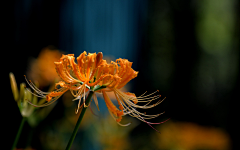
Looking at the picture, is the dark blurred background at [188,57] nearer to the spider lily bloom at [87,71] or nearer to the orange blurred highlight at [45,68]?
the orange blurred highlight at [45,68]

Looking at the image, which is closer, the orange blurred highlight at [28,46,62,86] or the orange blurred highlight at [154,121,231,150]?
the orange blurred highlight at [28,46,62,86]

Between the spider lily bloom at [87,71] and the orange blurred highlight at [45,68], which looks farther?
the orange blurred highlight at [45,68]

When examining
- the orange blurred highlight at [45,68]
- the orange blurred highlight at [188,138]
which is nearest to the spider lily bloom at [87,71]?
the orange blurred highlight at [45,68]

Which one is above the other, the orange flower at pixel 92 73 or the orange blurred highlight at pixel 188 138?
the orange flower at pixel 92 73

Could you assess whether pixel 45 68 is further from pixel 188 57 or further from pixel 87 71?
pixel 188 57

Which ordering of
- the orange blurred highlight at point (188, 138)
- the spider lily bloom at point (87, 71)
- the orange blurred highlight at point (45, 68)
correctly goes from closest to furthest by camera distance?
the spider lily bloom at point (87, 71), the orange blurred highlight at point (45, 68), the orange blurred highlight at point (188, 138)

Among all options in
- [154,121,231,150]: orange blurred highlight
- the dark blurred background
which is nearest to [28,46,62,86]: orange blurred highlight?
[154,121,231,150]: orange blurred highlight

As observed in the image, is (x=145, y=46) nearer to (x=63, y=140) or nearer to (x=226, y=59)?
(x=226, y=59)

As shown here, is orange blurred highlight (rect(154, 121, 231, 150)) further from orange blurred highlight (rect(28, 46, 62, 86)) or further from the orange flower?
the orange flower

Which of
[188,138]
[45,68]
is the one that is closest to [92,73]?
[45,68]

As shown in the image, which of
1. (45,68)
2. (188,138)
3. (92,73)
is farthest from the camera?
(188,138)

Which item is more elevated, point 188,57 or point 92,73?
point 92,73
